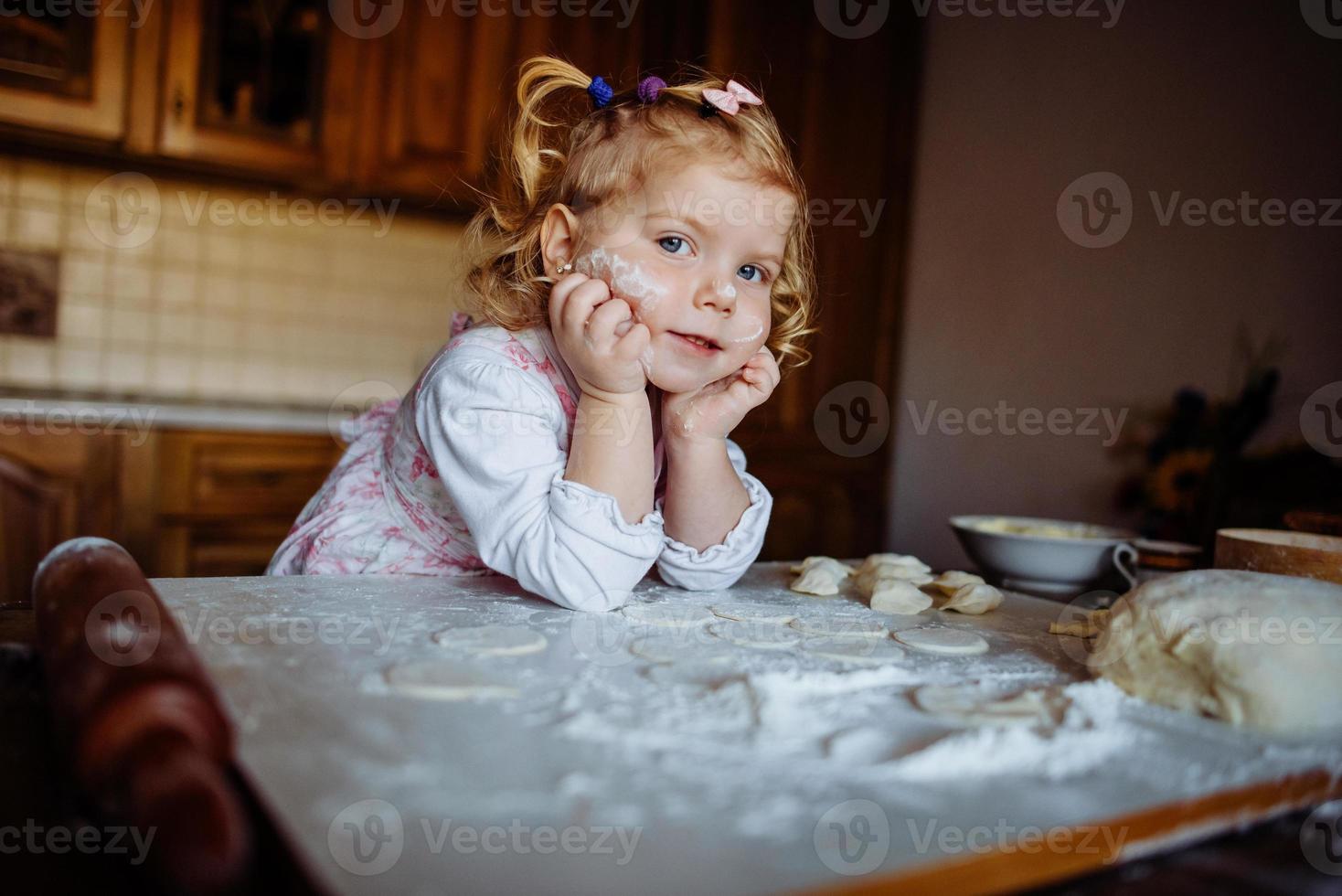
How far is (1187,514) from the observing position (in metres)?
1.56

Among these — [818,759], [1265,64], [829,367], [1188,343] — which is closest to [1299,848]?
[818,759]

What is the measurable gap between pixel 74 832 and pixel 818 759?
34cm

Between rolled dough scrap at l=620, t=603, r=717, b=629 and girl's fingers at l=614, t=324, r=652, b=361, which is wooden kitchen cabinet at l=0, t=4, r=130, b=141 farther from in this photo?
rolled dough scrap at l=620, t=603, r=717, b=629

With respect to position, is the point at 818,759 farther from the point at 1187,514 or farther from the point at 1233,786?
the point at 1187,514

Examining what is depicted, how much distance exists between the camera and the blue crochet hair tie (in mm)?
990

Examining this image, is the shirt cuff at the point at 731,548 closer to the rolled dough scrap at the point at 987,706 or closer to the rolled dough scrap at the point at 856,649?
the rolled dough scrap at the point at 856,649

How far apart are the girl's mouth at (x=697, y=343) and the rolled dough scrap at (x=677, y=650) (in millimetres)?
311

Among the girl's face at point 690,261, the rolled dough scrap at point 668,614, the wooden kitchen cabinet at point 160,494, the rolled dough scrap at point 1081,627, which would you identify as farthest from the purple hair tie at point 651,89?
the wooden kitchen cabinet at point 160,494

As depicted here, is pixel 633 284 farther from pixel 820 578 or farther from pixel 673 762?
pixel 673 762

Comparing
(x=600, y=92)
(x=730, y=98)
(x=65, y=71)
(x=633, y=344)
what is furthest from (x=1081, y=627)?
(x=65, y=71)

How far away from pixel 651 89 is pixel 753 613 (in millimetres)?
541

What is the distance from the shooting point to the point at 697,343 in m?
0.88

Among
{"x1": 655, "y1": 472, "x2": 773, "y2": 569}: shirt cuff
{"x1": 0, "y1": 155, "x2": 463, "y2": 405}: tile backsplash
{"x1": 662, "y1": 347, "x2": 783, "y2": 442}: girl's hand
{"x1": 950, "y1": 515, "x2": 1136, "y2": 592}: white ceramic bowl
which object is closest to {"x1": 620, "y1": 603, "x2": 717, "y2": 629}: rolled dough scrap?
{"x1": 655, "y1": 472, "x2": 773, "y2": 569}: shirt cuff

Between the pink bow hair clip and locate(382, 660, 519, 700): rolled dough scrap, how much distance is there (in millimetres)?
633
